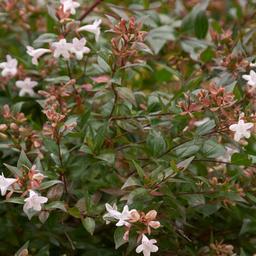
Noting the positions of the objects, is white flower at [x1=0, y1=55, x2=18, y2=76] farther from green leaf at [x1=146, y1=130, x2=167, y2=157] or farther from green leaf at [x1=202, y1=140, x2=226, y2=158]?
green leaf at [x1=202, y1=140, x2=226, y2=158]

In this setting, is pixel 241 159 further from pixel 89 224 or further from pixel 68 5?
pixel 68 5

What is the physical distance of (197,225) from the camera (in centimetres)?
181

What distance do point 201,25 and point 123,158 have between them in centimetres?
79

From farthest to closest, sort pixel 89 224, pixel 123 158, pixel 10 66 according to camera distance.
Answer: pixel 10 66 < pixel 123 158 < pixel 89 224

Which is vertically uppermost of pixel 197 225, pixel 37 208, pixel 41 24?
pixel 37 208

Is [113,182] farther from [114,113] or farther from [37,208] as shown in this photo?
[37,208]

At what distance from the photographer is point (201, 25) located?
2.23m

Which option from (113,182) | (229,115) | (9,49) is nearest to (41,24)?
(9,49)

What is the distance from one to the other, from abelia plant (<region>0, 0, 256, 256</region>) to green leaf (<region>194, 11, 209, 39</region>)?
290 millimetres

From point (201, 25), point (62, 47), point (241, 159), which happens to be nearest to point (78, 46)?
point (62, 47)

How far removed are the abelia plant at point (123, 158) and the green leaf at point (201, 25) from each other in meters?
0.29

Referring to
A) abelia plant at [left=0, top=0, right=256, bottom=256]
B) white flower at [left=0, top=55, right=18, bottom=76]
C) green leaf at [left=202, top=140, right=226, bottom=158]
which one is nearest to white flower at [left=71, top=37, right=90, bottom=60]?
abelia plant at [left=0, top=0, right=256, bottom=256]

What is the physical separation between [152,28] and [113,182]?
789 millimetres

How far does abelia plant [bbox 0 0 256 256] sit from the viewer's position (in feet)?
4.79
